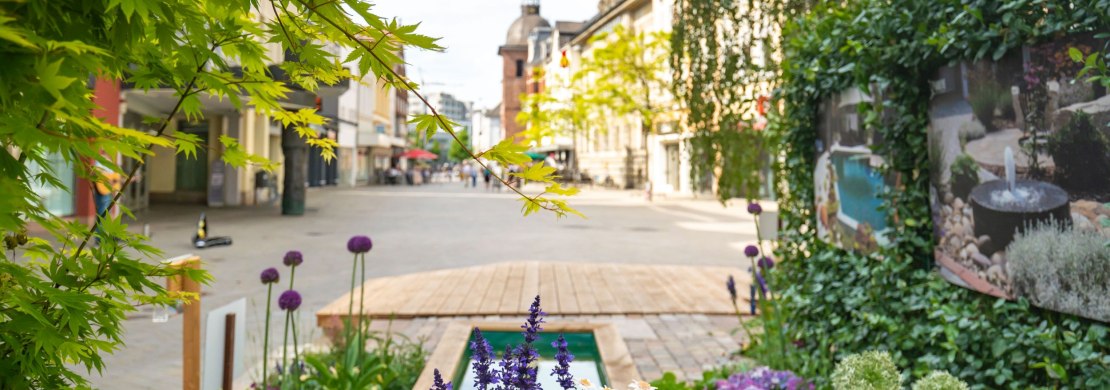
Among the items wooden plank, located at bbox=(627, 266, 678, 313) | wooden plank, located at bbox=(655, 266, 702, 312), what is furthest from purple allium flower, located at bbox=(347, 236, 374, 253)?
wooden plank, located at bbox=(655, 266, 702, 312)

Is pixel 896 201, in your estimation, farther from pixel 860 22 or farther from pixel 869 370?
pixel 869 370

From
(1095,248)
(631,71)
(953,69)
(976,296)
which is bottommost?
(976,296)

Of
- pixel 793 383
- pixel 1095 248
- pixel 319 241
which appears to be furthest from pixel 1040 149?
pixel 319 241

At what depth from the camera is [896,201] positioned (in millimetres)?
3686

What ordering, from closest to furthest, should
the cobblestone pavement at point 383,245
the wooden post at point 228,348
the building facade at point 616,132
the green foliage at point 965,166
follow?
the wooden post at point 228,348 < the green foliage at point 965,166 < the cobblestone pavement at point 383,245 < the building facade at point 616,132

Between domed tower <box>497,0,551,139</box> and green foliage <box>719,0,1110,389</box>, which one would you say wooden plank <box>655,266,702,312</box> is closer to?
green foliage <box>719,0,1110,389</box>

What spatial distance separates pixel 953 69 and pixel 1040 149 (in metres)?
0.60

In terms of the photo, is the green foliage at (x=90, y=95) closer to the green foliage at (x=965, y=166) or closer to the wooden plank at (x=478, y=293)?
the green foliage at (x=965, y=166)

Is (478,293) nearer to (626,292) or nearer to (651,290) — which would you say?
(626,292)

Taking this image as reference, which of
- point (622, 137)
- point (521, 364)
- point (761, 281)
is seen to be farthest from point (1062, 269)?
point (622, 137)

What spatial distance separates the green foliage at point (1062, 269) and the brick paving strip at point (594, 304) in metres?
2.15

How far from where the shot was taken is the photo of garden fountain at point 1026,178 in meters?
2.63

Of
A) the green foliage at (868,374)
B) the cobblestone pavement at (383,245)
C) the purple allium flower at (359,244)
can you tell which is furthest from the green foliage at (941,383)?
the cobblestone pavement at (383,245)

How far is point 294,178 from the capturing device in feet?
66.3
